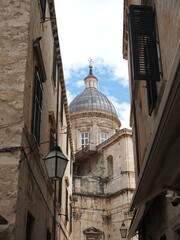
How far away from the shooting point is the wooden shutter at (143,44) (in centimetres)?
679

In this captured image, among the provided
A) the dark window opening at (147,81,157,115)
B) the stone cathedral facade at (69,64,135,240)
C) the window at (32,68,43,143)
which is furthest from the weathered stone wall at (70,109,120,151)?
the dark window opening at (147,81,157,115)

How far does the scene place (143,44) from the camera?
702cm

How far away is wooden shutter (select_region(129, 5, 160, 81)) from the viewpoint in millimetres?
6793

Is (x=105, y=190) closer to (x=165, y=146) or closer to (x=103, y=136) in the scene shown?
(x=103, y=136)

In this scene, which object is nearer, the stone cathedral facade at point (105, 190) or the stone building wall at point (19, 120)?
the stone building wall at point (19, 120)

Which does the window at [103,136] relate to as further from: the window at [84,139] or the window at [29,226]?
the window at [29,226]

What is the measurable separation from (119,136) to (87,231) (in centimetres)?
861

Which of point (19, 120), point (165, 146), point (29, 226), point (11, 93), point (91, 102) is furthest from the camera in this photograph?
point (91, 102)

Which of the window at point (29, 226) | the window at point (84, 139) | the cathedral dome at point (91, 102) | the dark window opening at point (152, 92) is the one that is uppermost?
the cathedral dome at point (91, 102)

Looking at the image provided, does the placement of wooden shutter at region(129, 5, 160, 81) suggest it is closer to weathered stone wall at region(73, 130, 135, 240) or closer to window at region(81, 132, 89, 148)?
weathered stone wall at region(73, 130, 135, 240)

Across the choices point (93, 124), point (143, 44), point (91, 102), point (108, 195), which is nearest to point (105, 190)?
point (108, 195)

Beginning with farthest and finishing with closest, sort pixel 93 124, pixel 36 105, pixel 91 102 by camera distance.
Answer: pixel 91 102 → pixel 93 124 → pixel 36 105

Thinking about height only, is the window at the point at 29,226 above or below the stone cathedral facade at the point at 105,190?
below

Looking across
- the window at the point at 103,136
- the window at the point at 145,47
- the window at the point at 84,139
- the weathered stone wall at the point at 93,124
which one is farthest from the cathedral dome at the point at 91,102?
the window at the point at 145,47
